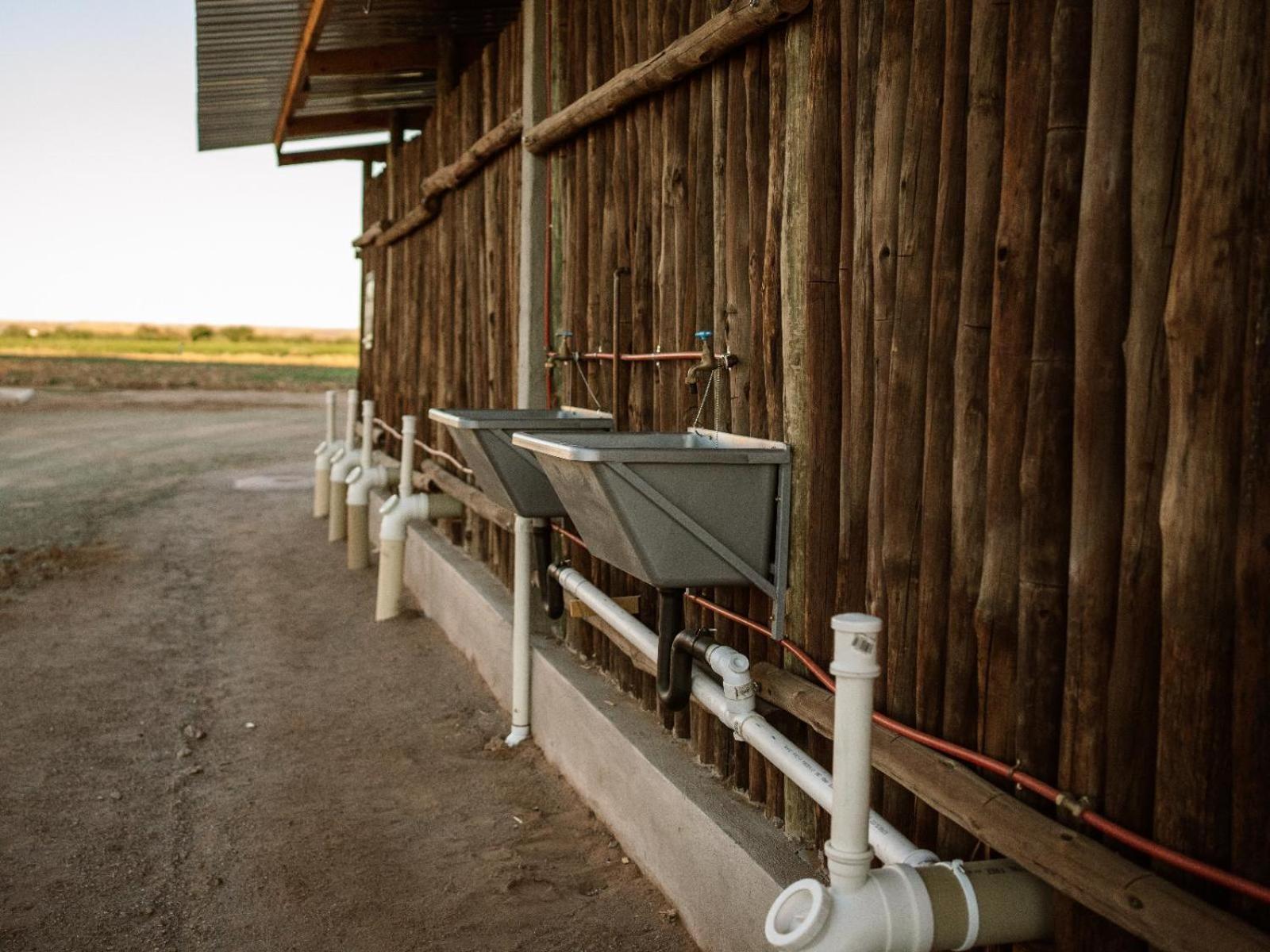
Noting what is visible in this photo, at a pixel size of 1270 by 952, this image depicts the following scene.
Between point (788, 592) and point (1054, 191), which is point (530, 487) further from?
point (1054, 191)

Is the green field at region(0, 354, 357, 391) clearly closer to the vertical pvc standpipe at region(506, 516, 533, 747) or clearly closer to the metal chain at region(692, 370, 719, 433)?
the vertical pvc standpipe at region(506, 516, 533, 747)

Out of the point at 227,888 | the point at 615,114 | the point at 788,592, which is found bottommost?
the point at 227,888

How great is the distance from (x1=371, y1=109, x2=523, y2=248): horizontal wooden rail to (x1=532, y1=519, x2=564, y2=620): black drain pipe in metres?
2.14

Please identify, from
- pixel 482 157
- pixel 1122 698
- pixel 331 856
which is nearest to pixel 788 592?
pixel 1122 698

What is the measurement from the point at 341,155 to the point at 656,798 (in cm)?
1111

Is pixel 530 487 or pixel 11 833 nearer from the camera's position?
pixel 11 833

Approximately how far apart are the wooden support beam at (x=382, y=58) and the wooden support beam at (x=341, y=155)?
131 inches

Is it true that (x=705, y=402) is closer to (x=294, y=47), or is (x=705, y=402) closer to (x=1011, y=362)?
(x=1011, y=362)

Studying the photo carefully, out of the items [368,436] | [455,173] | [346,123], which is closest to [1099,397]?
[455,173]

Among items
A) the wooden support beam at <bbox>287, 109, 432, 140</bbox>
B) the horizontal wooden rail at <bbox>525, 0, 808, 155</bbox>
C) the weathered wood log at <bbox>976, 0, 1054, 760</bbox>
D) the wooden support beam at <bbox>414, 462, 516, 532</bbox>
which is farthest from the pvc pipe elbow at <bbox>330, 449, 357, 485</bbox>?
the weathered wood log at <bbox>976, 0, 1054, 760</bbox>

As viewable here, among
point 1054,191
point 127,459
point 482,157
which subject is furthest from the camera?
point 127,459

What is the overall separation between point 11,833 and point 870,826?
3.32 m

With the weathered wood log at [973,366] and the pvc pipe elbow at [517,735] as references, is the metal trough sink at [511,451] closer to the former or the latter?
the pvc pipe elbow at [517,735]

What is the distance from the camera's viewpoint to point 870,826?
281 cm
